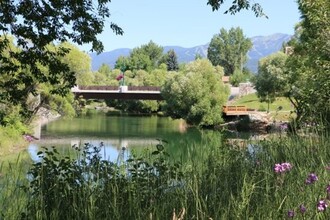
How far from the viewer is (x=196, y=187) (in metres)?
2.98

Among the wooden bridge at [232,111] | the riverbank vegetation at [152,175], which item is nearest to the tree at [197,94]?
the wooden bridge at [232,111]

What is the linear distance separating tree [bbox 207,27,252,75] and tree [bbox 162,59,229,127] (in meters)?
63.5

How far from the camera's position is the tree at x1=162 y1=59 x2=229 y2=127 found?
4672 centimetres

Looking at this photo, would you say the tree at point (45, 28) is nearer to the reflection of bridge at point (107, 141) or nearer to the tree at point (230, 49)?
the reflection of bridge at point (107, 141)

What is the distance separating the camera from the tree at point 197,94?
46.7 m

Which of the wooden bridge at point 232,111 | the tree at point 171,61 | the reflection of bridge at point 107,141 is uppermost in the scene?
the tree at point 171,61

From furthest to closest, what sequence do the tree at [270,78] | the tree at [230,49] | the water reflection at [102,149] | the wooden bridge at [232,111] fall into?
the tree at [230,49] → the wooden bridge at [232,111] → the tree at [270,78] → the water reflection at [102,149]

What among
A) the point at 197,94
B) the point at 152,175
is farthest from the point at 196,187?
the point at 197,94

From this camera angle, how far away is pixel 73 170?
4391 mm

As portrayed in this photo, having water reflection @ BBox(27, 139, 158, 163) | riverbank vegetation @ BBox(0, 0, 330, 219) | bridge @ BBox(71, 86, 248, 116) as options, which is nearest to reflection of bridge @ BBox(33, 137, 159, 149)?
water reflection @ BBox(27, 139, 158, 163)

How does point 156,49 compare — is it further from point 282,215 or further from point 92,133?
point 282,215

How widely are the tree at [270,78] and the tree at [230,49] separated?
70.2 m

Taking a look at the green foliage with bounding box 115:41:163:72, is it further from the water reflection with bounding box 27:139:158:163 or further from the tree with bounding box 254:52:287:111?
the water reflection with bounding box 27:139:158:163

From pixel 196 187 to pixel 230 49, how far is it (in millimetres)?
113441
